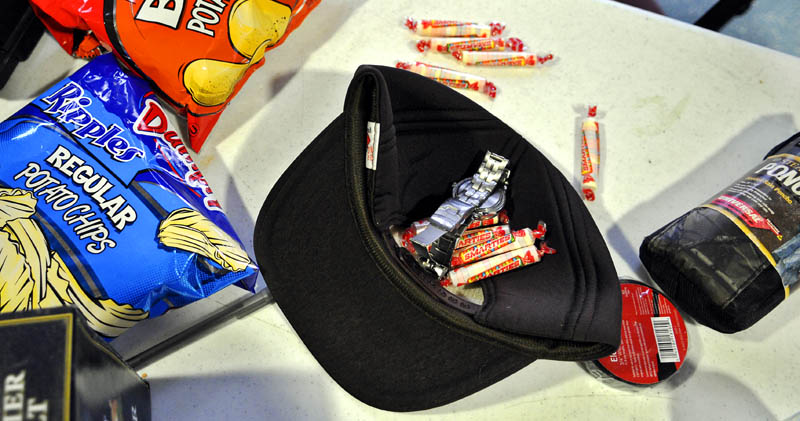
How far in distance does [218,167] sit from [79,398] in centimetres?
56

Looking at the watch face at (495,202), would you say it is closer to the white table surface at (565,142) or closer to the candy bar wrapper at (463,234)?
the candy bar wrapper at (463,234)

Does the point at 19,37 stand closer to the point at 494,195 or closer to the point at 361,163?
the point at 361,163

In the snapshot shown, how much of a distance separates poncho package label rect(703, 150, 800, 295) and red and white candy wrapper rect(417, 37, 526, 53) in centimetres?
44

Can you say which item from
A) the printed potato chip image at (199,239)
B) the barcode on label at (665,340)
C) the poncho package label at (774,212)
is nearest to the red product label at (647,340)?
the barcode on label at (665,340)

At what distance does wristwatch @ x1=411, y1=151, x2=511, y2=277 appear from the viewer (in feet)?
2.31

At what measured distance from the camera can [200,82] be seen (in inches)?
35.2

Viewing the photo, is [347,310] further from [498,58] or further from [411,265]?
[498,58]

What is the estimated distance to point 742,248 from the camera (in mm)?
782

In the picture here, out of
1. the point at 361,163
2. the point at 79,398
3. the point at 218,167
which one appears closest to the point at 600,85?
the point at 361,163

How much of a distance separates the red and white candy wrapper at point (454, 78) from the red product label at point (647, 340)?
0.40 m

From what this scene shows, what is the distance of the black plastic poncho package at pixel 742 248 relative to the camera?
780 millimetres

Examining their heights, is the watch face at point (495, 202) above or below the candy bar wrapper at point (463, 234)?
above

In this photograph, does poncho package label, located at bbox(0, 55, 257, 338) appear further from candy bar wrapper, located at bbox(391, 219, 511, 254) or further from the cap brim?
candy bar wrapper, located at bbox(391, 219, 511, 254)

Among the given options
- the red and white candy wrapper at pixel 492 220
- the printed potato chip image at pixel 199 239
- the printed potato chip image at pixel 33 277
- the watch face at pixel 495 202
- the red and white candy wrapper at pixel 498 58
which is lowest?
the printed potato chip image at pixel 33 277
